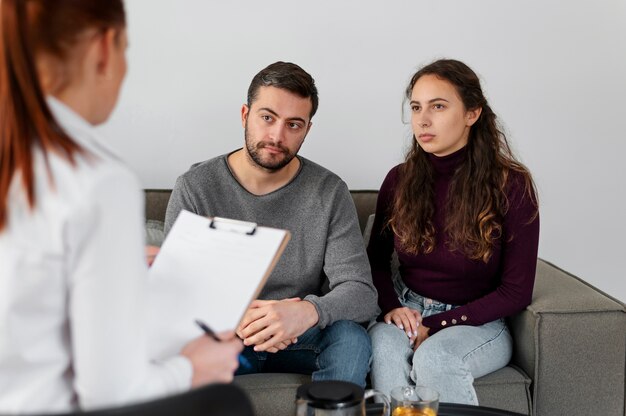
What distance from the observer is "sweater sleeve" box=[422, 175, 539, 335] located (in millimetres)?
1965

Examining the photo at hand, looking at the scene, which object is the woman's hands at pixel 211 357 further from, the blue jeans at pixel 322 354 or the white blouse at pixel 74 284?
the blue jeans at pixel 322 354

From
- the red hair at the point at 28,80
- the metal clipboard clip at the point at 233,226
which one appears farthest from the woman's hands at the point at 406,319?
the red hair at the point at 28,80

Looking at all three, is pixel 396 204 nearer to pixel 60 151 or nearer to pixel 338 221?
pixel 338 221

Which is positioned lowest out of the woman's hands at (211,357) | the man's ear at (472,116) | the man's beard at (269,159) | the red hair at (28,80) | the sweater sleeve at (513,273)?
the sweater sleeve at (513,273)

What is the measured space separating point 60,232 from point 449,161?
4.87ft

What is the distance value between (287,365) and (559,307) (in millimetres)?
723

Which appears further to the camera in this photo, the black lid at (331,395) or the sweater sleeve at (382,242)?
the sweater sleeve at (382,242)

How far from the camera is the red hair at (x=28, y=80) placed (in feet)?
2.56

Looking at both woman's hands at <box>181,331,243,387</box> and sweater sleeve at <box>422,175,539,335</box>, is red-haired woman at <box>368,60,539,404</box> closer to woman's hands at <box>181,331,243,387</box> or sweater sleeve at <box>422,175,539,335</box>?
sweater sleeve at <box>422,175,539,335</box>

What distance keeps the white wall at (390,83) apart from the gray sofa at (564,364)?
0.92 meters

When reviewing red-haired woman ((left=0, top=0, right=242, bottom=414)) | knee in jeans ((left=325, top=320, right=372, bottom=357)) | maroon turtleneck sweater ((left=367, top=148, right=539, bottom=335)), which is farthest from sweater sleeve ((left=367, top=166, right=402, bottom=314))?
red-haired woman ((left=0, top=0, right=242, bottom=414))

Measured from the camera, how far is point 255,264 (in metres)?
1.06

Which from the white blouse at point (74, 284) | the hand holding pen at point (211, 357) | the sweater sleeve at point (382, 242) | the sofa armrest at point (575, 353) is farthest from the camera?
the sweater sleeve at point (382, 242)

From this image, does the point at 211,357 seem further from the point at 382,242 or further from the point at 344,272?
the point at 382,242
